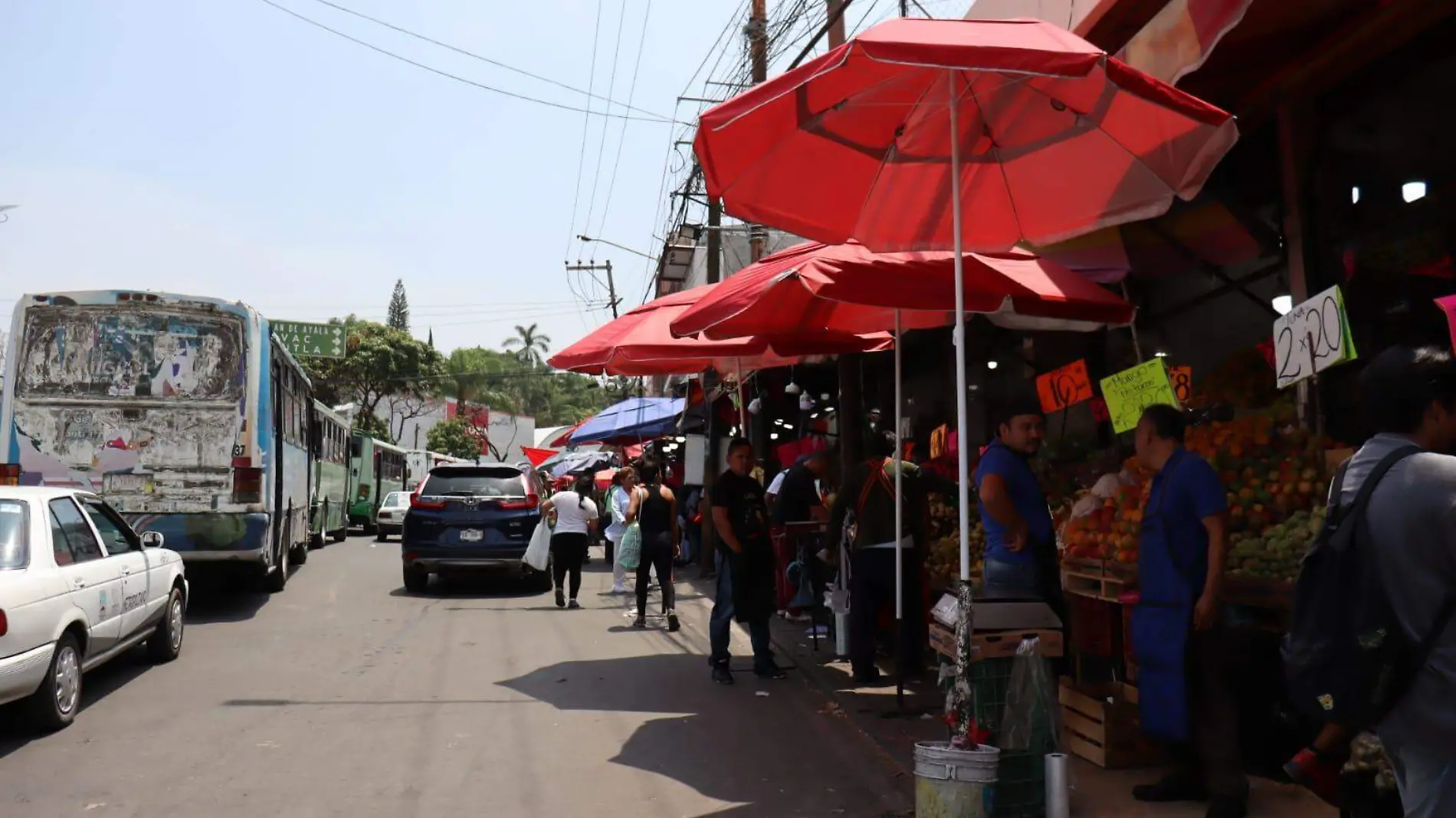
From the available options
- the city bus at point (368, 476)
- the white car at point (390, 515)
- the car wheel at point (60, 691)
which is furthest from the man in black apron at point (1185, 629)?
the city bus at point (368, 476)

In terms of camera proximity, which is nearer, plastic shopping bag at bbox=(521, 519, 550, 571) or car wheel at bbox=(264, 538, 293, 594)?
plastic shopping bag at bbox=(521, 519, 550, 571)

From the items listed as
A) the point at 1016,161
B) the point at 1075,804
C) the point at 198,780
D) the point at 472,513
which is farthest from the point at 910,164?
the point at 472,513

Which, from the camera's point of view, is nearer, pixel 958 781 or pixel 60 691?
pixel 958 781

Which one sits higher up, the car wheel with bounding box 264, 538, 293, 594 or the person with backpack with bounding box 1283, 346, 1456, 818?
the person with backpack with bounding box 1283, 346, 1456, 818

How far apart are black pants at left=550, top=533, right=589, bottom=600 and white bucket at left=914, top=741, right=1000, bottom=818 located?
9.43 meters

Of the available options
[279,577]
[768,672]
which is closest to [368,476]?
[279,577]

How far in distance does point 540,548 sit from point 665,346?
20.6 feet

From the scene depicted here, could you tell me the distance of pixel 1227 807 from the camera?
4.74 m

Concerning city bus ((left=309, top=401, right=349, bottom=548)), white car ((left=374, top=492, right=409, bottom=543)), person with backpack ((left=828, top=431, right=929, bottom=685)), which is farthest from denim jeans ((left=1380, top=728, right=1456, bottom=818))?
white car ((left=374, top=492, right=409, bottom=543))

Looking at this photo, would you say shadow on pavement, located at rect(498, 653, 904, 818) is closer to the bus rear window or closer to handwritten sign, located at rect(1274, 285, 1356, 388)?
handwritten sign, located at rect(1274, 285, 1356, 388)

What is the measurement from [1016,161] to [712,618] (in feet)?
14.6

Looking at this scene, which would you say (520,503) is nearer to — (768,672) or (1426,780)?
(768,672)

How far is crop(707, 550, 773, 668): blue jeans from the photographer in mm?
8719

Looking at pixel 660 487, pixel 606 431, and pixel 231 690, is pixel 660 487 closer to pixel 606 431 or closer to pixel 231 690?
pixel 231 690
